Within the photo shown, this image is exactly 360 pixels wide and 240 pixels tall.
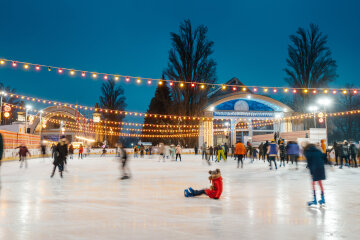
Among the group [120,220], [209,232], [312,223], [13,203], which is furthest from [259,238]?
[13,203]

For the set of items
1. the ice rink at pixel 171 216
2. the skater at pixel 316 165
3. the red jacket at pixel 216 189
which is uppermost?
the skater at pixel 316 165

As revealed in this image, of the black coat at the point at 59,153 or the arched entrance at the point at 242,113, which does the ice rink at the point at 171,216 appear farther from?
the arched entrance at the point at 242,113

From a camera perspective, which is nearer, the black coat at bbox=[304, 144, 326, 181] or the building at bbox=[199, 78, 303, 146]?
the black coat at bbox=[304, 144, 326, 181]

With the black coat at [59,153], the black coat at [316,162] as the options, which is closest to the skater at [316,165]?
the black coat at [316,162]

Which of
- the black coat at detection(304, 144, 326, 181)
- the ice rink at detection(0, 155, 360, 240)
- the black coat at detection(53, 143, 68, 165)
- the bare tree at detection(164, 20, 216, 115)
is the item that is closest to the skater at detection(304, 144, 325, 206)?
the black coat at detection(304, 144, 326, 181)

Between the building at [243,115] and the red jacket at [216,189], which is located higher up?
the building at [243,115]

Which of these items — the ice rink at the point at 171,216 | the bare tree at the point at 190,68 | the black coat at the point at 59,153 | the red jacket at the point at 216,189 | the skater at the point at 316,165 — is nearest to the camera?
the ice rink at the point at 171,216

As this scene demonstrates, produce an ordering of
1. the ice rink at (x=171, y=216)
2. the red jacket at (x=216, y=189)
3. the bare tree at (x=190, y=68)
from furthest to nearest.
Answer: the bare tree at (x=190, y=68)
the red jacket at (x=216, y=189)
the ice rink at (x=171, y=216)

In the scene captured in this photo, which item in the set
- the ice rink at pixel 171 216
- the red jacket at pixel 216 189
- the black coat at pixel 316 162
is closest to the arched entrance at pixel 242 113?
the ice rink at pixel 171 216

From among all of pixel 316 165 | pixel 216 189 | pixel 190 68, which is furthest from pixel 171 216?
pixel 190 68

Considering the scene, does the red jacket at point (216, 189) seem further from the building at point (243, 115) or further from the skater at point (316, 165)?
the building at point (243, 115)

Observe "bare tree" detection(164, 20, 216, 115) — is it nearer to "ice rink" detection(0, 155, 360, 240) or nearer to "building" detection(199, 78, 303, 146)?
"building" detection(199, 78, 303, 146)

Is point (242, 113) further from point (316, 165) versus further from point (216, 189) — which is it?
point (316, 165)

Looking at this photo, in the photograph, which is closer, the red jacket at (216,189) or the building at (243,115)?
the red jacket at (216,189)
